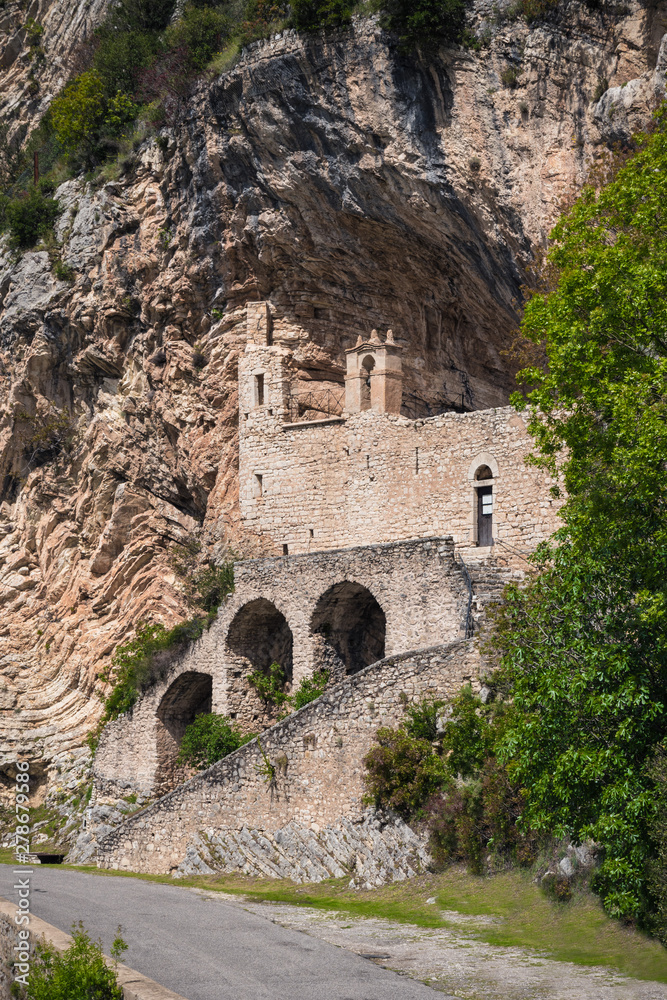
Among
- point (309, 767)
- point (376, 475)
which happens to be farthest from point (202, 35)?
point (309, 767)

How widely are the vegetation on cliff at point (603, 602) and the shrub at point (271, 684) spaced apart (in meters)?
10.7

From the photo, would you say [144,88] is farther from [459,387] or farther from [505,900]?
[505,900]

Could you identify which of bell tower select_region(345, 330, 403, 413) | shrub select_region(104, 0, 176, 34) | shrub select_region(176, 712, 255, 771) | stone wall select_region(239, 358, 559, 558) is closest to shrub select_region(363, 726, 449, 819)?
stone wall select_region(239, 358, 559, 558)

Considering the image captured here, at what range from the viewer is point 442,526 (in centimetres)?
3038

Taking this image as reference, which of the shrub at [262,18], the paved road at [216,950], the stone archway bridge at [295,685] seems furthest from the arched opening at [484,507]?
the shrub at [262,18]

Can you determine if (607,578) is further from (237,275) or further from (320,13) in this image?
(237,275)

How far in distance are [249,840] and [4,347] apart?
2337 cm

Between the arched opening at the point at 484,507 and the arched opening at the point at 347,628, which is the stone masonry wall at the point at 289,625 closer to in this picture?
the arched opening at the point at 347,628

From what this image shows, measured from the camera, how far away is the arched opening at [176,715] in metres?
32.8

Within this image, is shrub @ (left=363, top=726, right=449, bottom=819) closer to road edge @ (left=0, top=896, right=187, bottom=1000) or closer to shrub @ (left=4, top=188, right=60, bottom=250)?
road edge @ (left=0, top=896, right=187, bottom=1000)

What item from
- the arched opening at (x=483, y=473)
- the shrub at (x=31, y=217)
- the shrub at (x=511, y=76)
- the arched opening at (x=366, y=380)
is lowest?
the arched opening at (x=483, y=473)

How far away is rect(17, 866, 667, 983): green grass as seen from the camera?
624 inches

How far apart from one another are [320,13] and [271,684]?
58.1ft

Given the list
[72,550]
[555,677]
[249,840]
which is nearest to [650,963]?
[555,677]
